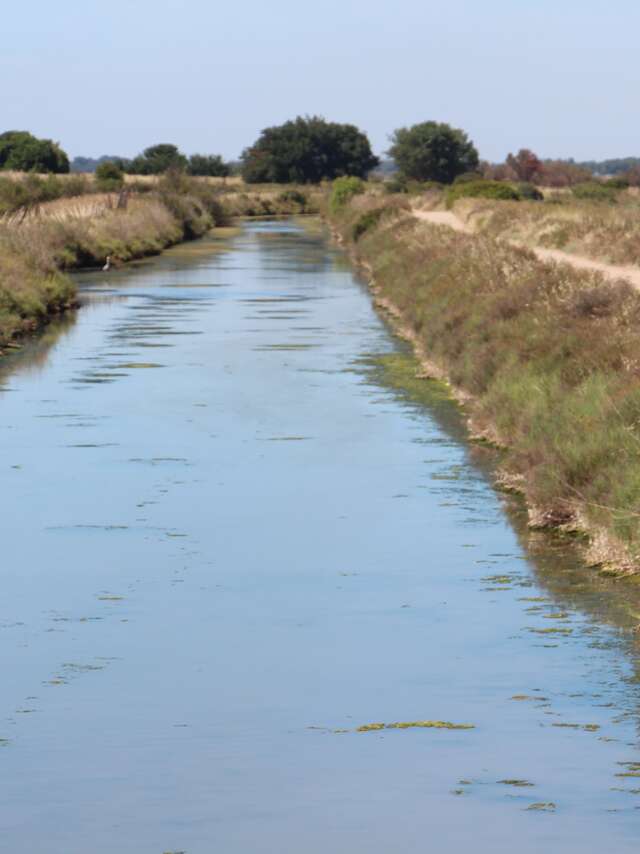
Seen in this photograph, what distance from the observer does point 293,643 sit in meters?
12.1

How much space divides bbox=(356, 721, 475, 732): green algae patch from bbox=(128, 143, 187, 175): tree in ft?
368

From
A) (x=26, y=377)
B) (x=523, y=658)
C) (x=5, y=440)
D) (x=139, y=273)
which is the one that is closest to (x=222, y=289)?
(x=139, y=273)

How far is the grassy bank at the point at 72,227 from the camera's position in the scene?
35.6m

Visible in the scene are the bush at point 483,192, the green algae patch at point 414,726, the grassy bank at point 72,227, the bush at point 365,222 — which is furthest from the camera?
the bush at point 483,192

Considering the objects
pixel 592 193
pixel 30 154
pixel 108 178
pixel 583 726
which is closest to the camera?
pixel 583 726

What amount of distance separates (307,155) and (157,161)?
11.3 m

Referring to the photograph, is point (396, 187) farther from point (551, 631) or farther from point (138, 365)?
point (551, 631)

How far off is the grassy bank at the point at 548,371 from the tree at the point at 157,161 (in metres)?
93.6

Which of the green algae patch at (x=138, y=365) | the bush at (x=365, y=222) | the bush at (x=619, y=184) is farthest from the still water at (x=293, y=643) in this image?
A: the bush at (x=619, y=184)

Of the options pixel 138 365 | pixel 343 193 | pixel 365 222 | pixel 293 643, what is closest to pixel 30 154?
pixel 343 193

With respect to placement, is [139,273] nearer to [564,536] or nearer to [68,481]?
[68,481]

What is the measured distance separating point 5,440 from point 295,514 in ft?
18.1

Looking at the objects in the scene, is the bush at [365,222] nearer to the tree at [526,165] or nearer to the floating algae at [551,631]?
the floating algae at [551,631]

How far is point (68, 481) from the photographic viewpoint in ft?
59.3
